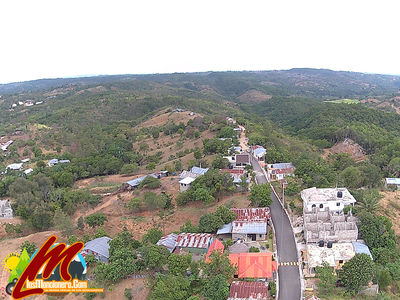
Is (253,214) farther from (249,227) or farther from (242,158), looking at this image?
(242,158)

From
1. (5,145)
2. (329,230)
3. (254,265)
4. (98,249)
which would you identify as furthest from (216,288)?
(5,145)

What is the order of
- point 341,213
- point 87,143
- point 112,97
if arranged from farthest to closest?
point 112,97 → point 87,143 → point 341,213

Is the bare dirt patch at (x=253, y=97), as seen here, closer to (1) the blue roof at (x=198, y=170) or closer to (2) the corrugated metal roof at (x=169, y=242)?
(1) the blue roof at (x=198, y=170)

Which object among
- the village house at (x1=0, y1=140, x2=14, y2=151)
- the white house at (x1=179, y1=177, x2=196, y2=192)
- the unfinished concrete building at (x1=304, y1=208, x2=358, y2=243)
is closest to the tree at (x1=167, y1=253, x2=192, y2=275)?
the unfinished concrete building at (x1=304, y1=208, x2=358, y2=243)

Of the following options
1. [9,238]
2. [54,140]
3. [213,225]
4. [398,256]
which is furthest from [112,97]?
[398,256]

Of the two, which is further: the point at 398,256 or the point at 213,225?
the point at 213,225

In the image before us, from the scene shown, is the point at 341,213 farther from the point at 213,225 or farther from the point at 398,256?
the point at 213,225
